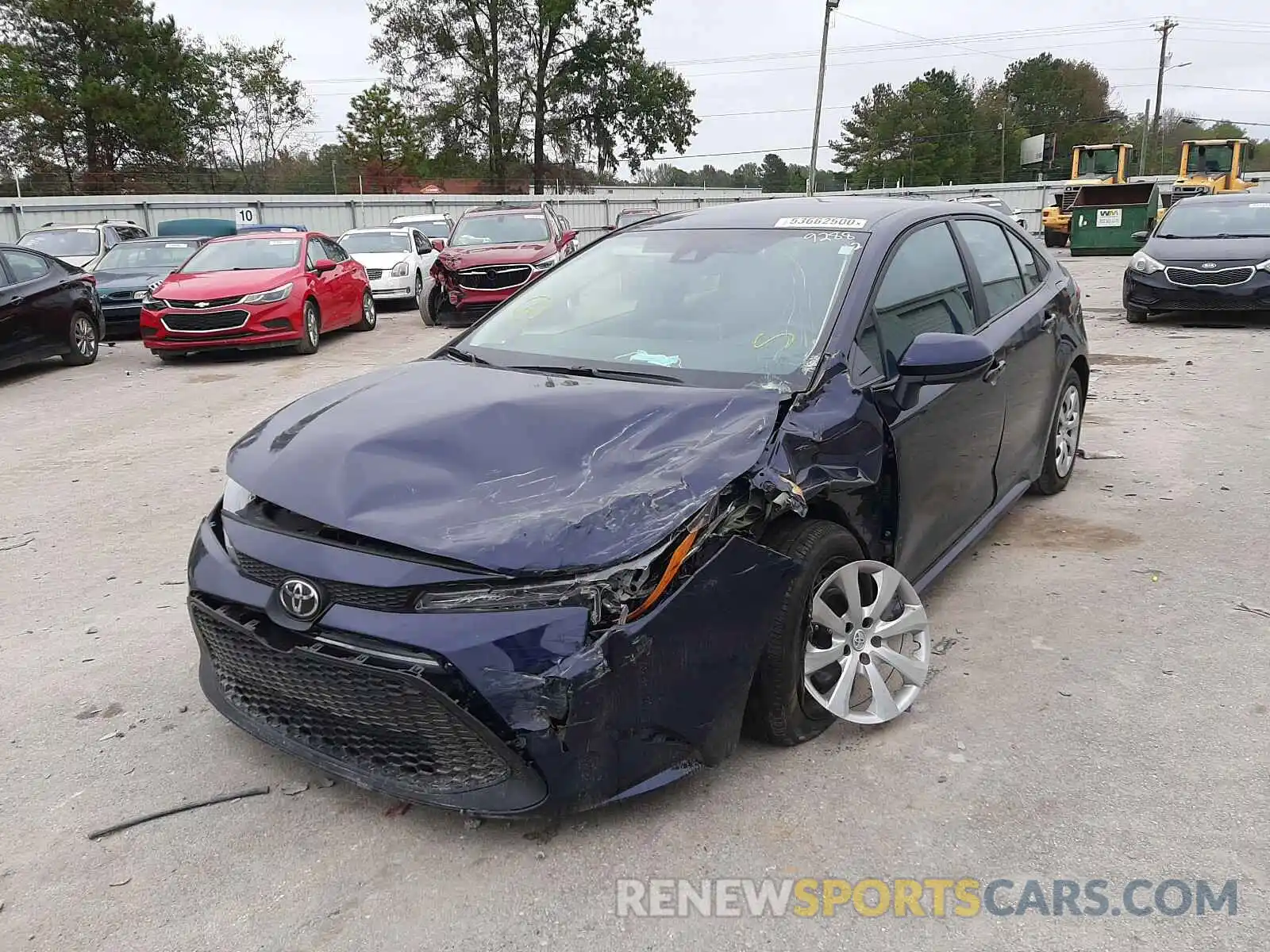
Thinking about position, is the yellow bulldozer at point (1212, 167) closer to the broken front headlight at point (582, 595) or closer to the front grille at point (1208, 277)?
the front grille at point (1208, 277)

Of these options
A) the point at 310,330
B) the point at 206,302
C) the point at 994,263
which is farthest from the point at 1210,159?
the point at 994,263

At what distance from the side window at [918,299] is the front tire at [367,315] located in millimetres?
11561

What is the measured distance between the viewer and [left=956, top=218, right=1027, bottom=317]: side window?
4.39 metres

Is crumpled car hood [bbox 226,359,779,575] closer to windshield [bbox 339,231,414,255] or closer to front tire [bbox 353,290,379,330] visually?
front tire [bbox 353,290,379,330]

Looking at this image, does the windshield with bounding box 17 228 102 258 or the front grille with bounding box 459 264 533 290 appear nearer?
the front grille with bounding box 459 264 533 290

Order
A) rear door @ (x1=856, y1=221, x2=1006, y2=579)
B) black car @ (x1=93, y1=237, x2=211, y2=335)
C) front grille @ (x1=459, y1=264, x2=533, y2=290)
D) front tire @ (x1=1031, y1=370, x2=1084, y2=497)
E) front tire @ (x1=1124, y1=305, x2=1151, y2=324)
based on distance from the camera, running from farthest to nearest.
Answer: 1. front grille @ (x1=459, y1=264, x2=533, y2=290)
2. black car @ (x1=93, y1=237, x2=211, y2=335)
3. front tire @ (x1=1124, y1=305, x2=1151, y2=324)
4. front tire @ (x1=1031, y1=370, x2=1084, y2=497)
5. rear door @ (x1=856, y1=221, x2=1006, y2=579)

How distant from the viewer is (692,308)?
144 inches

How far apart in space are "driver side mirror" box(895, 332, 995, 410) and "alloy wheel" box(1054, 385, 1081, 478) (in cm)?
211

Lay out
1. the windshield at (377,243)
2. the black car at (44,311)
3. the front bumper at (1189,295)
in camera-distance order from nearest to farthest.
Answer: the black car at (44,311)
the front bumper at (1189,295)
the windshield at (377,243)

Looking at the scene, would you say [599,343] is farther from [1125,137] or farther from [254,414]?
[1125,137]

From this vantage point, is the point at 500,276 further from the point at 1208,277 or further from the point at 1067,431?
the point at 1067,431

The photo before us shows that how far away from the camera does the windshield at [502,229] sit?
49.8ft

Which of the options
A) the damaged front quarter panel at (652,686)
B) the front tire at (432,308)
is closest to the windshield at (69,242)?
the front tire at (432,308)

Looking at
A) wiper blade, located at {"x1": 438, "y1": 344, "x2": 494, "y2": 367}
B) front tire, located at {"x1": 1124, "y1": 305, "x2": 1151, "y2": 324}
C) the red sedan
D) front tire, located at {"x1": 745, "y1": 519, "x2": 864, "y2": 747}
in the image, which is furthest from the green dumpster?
front tire, located at {"x1": 745, "y1": 519, "x2": 864, "y2": 747}
